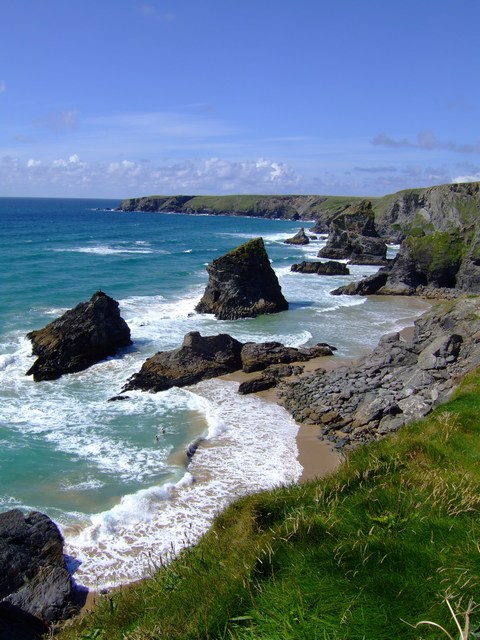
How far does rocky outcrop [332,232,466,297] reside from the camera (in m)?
50.1

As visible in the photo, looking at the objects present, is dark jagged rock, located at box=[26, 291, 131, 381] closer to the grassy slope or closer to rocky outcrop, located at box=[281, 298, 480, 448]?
rocky outcrop, located at box=[281, 298, 480, 448]

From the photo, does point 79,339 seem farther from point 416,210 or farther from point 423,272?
point 416,210

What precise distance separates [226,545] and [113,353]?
24.4m

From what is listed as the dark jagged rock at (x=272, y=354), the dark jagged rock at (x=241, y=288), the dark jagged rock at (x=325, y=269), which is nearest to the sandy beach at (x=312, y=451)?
the dark jagged rock at (x=272, y=354)

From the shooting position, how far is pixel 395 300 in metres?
47.6

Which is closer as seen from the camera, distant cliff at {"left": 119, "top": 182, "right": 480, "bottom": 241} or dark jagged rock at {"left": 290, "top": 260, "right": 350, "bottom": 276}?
dark jagged rock at {"left": 290, "top": 260, "right": 350, "bottom": 276}

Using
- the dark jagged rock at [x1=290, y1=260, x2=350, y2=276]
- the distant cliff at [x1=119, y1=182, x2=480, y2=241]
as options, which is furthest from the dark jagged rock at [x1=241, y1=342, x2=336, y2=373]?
the dark jagged rock at [x1=290, y1=260, x2=350, y2=276]

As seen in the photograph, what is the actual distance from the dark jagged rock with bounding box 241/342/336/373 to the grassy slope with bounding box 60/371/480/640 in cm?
1839

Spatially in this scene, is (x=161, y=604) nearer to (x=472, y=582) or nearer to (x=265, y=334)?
(x=472, y=582)

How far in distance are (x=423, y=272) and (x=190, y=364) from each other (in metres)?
33.3

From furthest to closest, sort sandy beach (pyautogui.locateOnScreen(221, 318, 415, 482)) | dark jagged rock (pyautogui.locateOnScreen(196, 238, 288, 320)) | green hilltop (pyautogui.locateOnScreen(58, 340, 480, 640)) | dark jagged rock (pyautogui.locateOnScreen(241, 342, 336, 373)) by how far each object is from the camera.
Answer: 1. dark jagged rock (pyautogui.locateOnScreen(196, 238, 288, 320))
2. dark jagged rock (pyautogui.locateOnScreen(241, 342, 336, 373))
3. sandy beach (pyautogui.locateOnScreen(221, 318, 415, 482))
4. green hilltop (pyautogui.locateOnScreen(58, 340, 480, 640))

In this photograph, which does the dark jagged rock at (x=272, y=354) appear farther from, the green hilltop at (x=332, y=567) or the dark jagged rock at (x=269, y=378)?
the green hilltop at (x=332, y=567)

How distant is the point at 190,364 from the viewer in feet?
86.3

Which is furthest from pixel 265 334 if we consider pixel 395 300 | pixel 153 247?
pixel 153 247
